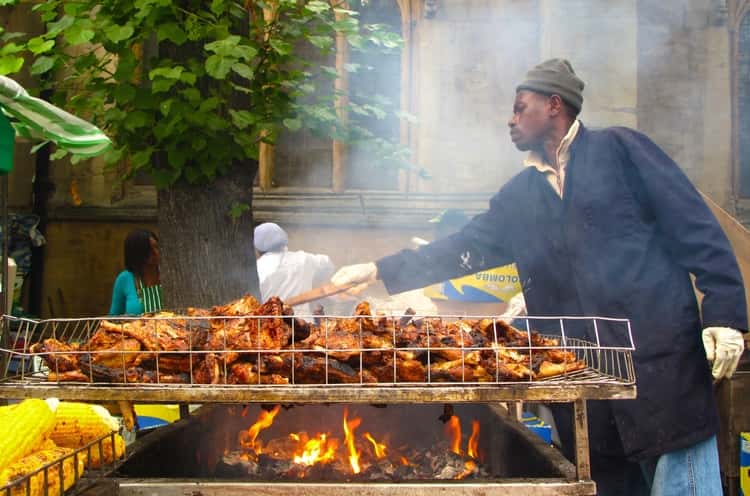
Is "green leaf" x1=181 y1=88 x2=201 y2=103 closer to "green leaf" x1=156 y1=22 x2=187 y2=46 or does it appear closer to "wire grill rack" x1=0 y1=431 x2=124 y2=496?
"green leaf" x1=156 y1=22 x2=187 y2=46

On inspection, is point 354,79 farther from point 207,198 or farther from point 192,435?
point 192,435

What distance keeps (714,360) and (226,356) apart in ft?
6.47

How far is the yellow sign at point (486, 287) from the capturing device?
265 inches

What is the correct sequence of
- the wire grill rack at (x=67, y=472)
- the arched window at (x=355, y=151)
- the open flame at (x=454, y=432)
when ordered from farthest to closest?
the arched window at (x=355, y=151) < the open flame at (x=454, y=432) < the wire grill rack at (x=67, y=472)

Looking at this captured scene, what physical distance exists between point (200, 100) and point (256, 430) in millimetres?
2049

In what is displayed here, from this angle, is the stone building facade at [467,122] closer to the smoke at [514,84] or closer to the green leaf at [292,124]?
the smoke at [514,84]

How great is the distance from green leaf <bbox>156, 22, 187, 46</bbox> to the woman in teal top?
278 cm

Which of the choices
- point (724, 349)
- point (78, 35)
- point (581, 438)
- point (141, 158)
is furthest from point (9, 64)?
point (724, 349)

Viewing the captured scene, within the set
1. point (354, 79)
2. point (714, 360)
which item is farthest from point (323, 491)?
point (354, 79)

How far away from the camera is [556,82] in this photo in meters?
3.60

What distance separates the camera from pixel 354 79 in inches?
383

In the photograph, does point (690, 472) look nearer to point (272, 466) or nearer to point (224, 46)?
point (272, 466)

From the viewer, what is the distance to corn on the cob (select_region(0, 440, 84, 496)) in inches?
89.9

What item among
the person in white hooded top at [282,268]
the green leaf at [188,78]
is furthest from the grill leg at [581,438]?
the person in white hooded top at [282,268]
